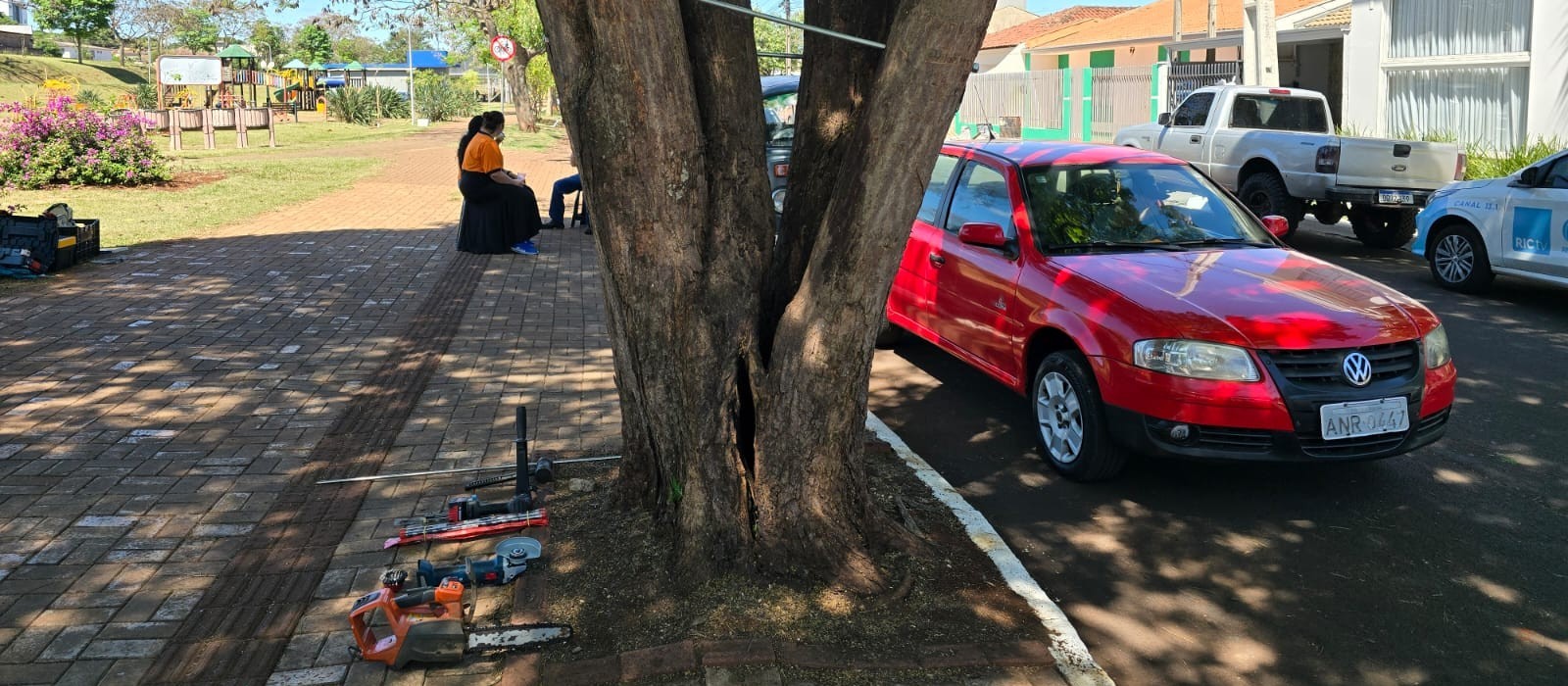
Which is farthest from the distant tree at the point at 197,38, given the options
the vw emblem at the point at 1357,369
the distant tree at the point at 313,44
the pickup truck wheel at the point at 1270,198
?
the vw emblem at the point at 1357,369

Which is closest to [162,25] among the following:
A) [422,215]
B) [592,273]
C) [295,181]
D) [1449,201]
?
[295,181]

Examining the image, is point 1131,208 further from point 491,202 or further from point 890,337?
point 491,202

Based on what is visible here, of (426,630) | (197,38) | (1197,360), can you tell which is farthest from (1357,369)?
(197,38)

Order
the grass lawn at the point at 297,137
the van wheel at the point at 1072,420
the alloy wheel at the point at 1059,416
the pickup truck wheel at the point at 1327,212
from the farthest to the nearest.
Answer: the grass lawn at the point at 297,137, the pickup truck wheel at the point at 1327,212, the alloy wheel at the point at 1059,416, the van wheel at the point at 1072,420

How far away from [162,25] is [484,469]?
73154mm

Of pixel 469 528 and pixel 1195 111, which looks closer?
pixel 469 528

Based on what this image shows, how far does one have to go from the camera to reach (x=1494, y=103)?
18547 mm

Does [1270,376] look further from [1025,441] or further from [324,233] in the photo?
[324,233]

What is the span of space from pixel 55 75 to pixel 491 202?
50.4m

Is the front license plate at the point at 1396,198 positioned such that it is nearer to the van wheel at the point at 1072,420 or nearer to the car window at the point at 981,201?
the car window at the point at 981,201

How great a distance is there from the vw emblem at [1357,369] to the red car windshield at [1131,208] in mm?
1479

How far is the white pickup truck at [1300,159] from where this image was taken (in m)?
12.8

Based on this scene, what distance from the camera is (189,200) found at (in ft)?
56.8

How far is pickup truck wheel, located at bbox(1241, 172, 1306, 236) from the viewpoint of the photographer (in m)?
13.7
